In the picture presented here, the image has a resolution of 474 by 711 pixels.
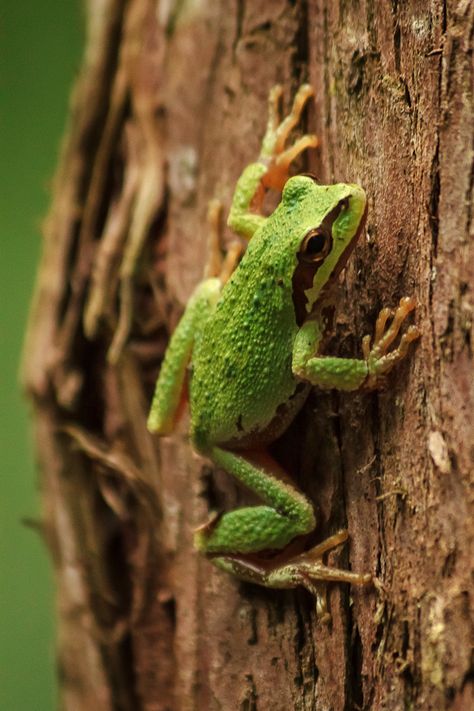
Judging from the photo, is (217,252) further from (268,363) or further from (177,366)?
(268,363)

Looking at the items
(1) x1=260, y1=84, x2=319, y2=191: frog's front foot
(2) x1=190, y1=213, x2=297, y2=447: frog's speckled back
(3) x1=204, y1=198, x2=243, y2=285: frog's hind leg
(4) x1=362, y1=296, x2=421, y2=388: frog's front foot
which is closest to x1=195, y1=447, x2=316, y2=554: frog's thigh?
(2) x1=190, y1=213, x2=297, y2=447: frog's speckled back

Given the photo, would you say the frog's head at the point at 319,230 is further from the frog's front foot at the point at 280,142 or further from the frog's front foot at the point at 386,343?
the frog's front foot at the point at 280,142

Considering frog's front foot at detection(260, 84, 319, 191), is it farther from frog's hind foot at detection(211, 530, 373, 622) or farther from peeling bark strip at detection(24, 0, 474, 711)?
frog's hind foot at detection(211, 530, 373, 622)

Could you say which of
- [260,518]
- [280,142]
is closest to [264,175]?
[280,142]

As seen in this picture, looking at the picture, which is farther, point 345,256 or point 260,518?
point 260,518

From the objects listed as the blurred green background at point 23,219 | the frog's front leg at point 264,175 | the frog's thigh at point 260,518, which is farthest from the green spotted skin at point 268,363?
the blurred green background at point 23,219

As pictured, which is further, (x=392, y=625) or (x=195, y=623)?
(x=195, y=623)

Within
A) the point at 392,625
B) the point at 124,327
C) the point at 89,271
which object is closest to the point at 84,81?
the point at 89,271

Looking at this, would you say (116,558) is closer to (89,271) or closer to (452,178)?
(89,271)

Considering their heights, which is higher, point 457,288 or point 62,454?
point 457,288
